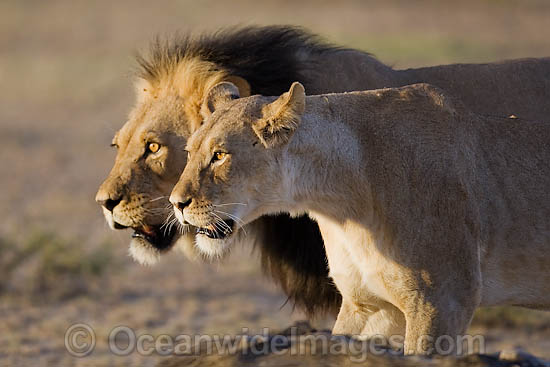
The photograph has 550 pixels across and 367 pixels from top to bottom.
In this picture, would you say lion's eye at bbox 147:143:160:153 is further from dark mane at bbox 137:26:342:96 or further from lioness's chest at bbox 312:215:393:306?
lioness's chest at bbox 312:215:393:306

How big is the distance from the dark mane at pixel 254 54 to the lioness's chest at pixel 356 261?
112 centimetres

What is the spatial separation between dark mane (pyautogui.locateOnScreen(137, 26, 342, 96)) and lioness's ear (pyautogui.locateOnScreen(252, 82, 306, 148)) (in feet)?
3.81

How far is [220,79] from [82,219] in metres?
5.99

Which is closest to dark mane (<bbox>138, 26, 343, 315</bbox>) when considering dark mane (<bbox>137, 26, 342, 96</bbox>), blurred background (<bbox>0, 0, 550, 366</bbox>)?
dark mane (<bbox>137, 26, 342, 96</bbox>)

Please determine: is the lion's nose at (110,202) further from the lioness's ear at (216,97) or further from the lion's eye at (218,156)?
the lion's eye at (218,156)

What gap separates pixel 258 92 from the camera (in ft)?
16.8

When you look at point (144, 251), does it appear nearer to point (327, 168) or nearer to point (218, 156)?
point (218, 156)

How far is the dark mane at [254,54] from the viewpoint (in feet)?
16.8

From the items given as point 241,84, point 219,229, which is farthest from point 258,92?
point 219,229

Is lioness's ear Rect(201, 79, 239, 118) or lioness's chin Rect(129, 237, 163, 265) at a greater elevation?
lioness's ear Rect(201, 79, 239, 118)

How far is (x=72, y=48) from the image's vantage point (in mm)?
23188

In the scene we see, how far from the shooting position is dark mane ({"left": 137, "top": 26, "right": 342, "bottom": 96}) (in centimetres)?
513

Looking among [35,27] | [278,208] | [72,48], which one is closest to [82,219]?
[278,208]

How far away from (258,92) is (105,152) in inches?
378
